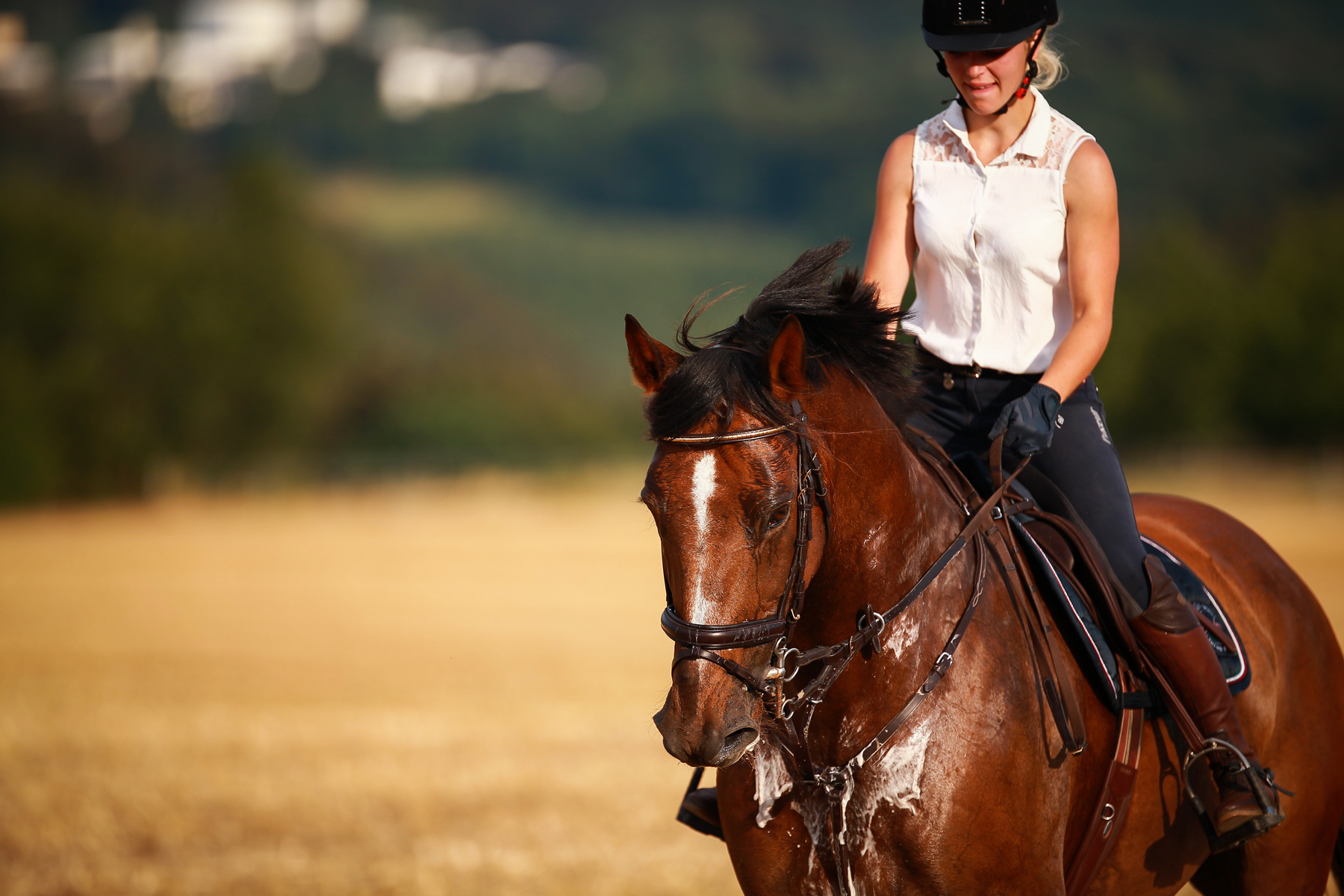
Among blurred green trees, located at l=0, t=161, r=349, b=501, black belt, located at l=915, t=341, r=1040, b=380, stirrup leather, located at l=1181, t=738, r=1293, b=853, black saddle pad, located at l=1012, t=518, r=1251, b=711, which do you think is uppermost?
blurred green trees, located at l=0, t=161, r=349, b=501

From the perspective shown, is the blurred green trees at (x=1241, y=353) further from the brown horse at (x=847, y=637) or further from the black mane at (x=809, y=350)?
the black mane at (x=809, y=350)

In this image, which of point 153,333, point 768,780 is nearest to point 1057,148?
point 768,780

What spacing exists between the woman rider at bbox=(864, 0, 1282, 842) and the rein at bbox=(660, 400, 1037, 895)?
1.30ft

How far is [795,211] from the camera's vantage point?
602 ft

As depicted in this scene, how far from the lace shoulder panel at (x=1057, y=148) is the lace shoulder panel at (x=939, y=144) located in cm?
17

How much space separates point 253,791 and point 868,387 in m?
8.50

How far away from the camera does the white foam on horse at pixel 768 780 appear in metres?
3.28

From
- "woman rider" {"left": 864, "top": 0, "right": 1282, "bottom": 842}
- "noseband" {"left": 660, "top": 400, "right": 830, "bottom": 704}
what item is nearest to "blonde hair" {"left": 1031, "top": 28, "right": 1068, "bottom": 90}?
"woman rider" {"left": 864, "top": 0, "right": 1282, "bottom": 842}

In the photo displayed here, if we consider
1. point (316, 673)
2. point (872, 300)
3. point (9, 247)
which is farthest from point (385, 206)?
point (872, 300)

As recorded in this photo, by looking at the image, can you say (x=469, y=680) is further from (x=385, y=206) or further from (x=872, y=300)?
(x=385, y=206)

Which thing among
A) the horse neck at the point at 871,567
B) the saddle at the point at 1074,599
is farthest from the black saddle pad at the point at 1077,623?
the horse neck at the point at 871,567

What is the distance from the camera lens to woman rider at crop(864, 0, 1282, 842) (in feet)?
11.8

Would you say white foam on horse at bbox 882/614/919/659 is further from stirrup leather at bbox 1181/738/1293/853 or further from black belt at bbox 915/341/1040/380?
stirrup leather at bbox 1181/738/1293/853

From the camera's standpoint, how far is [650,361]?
10.1ft
